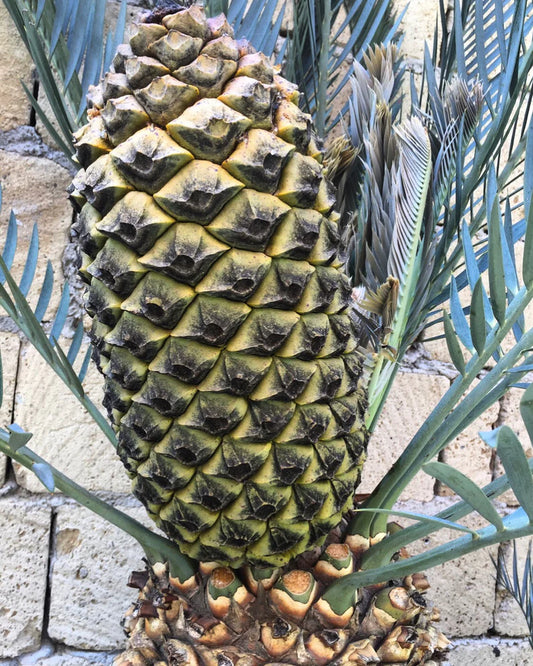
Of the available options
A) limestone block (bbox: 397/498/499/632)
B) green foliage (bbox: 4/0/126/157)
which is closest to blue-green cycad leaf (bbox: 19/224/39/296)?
green foliage (bbox: 4/0/126/157)

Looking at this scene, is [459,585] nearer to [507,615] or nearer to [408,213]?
[507,615]

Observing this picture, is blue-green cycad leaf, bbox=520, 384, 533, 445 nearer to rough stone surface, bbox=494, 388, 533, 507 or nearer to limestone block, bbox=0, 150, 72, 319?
limestone block, bbox=0, 150, 72, 319

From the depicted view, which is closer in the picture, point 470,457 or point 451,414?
point 451,414

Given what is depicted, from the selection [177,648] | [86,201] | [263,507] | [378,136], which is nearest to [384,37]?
[378,136]

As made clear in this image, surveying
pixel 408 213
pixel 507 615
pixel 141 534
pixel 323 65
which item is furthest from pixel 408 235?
pixel 507 615

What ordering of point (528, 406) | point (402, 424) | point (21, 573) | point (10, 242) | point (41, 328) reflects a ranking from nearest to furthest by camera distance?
point (528, 406)
point (41, 328)
point (10, 242)
point (21, 573)
point (402, 424)

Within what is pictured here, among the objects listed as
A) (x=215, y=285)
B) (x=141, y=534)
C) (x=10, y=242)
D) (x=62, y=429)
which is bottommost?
(x=62, y=429)
